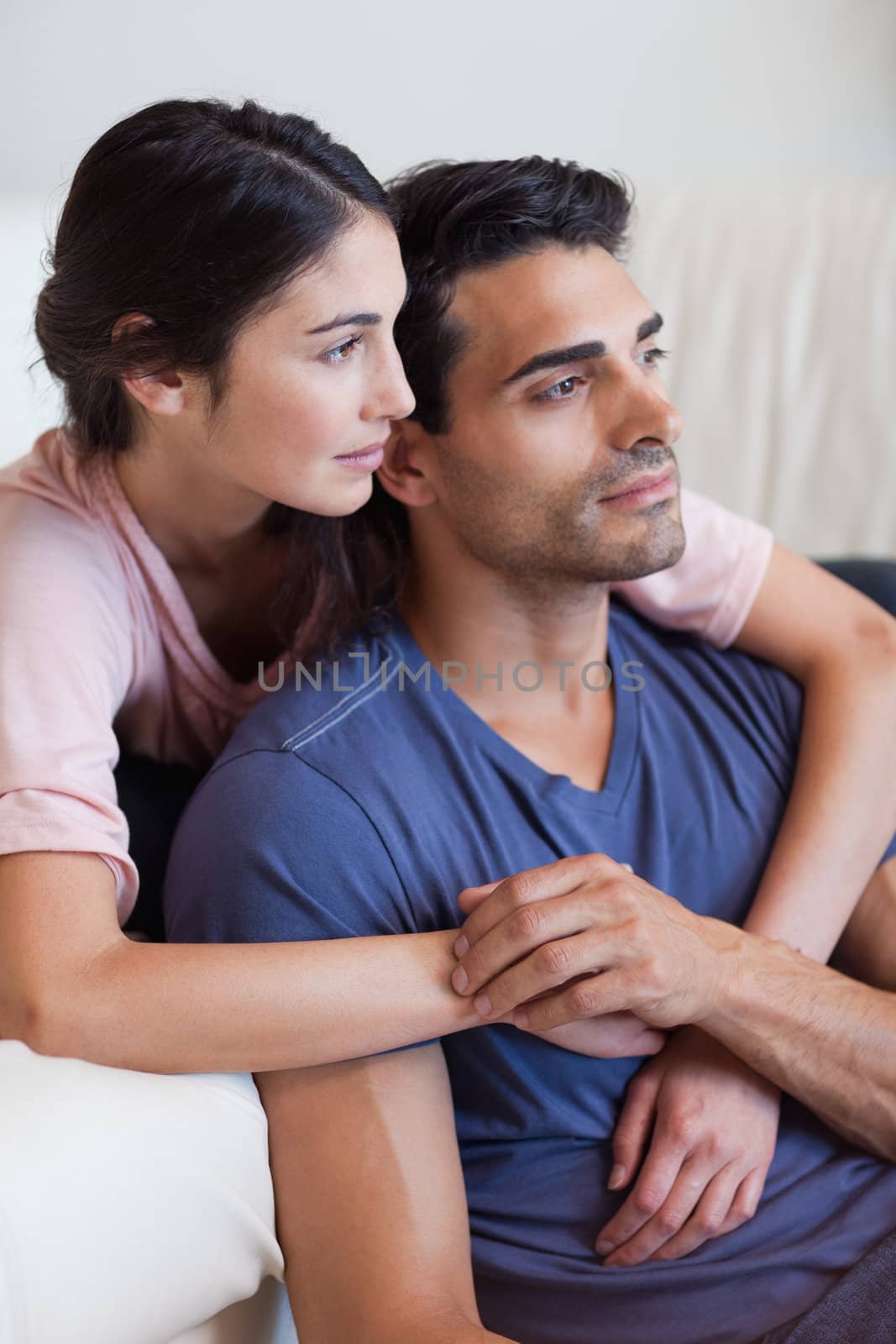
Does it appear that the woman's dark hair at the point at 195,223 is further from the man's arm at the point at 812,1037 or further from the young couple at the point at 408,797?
the man's arm at the point at 812,1037

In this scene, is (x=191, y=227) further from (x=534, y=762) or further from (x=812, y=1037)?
(x=812, y=1037)

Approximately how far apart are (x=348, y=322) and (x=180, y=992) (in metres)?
0.53

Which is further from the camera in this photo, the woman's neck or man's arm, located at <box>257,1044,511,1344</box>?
the woman's neck

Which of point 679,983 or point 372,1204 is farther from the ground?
point 679,983

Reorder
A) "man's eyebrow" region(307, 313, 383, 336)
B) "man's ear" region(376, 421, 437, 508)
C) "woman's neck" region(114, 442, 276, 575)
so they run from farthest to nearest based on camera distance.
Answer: "man's ear" region(376, 421, 437, 508) → "woman's neck" region(114, 442, 276, 575) → "man's eyebrow" region(307, 313, 383, 336)

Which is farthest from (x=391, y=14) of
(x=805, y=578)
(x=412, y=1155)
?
(x=412, y=1155)

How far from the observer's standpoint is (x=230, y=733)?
1387 mm

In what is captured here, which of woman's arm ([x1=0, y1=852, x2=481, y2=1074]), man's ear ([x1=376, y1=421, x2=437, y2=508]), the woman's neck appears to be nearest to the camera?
woman's arm ([x1=0, y1=852, x2=481, y2=1074])

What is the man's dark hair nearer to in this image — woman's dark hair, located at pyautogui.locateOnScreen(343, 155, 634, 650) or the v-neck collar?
woman's dark hair, located at pyautogui.locateOnScreen(343, 155, 634, 650)

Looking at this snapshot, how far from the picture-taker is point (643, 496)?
50.6 inches

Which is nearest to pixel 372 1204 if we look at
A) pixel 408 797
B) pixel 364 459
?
pixel 408 797

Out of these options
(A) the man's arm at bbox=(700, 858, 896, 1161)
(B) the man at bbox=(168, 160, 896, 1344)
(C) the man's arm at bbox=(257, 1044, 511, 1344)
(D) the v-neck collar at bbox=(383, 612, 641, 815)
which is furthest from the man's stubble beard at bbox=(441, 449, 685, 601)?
(C) the man's arm at bbox=(257, 1044, 511, 1344)

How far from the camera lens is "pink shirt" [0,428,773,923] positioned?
1.06 m

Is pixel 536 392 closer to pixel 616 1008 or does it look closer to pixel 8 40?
pixel 616 1008
